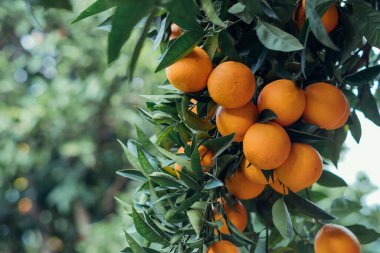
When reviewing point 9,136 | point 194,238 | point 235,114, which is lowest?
point 9,136

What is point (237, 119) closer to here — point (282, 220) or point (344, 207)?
point (282, 220)

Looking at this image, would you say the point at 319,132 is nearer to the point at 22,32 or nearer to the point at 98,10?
the point at 98,10

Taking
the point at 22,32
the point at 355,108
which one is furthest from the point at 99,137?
the point at 355,108

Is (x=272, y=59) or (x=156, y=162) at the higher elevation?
(x=272, y=59)

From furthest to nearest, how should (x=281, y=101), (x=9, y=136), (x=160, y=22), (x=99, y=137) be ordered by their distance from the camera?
(x=99, y=137) < (x=9, y=136) < (x=160, y=22) < (x=281, y=101)

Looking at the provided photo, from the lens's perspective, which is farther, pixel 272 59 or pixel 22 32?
pixel 22 32

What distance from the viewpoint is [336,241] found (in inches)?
22.9

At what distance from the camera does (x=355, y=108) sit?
26.5 inches

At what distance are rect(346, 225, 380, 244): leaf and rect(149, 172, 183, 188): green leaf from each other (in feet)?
0.87

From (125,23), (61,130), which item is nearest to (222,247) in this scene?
(125,23)

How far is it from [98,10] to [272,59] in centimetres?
18

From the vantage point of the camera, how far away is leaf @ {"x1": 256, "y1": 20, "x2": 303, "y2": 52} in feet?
1.51

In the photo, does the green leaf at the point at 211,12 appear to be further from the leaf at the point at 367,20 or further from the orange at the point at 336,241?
the orange at the point at 336,241

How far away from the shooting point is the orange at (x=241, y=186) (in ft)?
1.83
